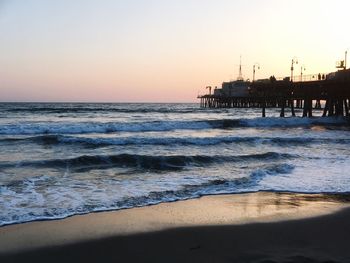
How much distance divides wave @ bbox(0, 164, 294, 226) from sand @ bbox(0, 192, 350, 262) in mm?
353

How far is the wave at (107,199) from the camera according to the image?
8030 mm

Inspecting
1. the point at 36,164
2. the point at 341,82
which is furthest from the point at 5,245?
the point at 341,82

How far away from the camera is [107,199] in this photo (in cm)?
952

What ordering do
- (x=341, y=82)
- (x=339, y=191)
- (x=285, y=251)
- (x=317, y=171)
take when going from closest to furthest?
(x=285, y=251) → (x=339, y=191) → (x=317, y=171) → (x=341, y=82)

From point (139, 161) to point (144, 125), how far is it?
19.3m

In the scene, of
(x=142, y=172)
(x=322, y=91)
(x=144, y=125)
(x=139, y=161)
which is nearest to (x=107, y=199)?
(x=142, y=172)

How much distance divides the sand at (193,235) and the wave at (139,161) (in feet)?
19.2

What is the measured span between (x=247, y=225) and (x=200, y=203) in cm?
190

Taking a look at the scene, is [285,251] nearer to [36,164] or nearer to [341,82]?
[36,164]

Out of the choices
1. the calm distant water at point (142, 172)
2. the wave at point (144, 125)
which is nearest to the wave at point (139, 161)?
the calm distant water at point (142, 172)

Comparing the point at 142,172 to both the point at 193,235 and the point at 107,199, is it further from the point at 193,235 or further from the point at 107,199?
the point at 193,235

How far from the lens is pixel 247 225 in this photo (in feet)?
24.8

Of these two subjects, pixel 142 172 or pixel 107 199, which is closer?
pixel 107 199

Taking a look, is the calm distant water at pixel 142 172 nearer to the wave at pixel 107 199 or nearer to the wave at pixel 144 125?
the wave at pixel 107 199
